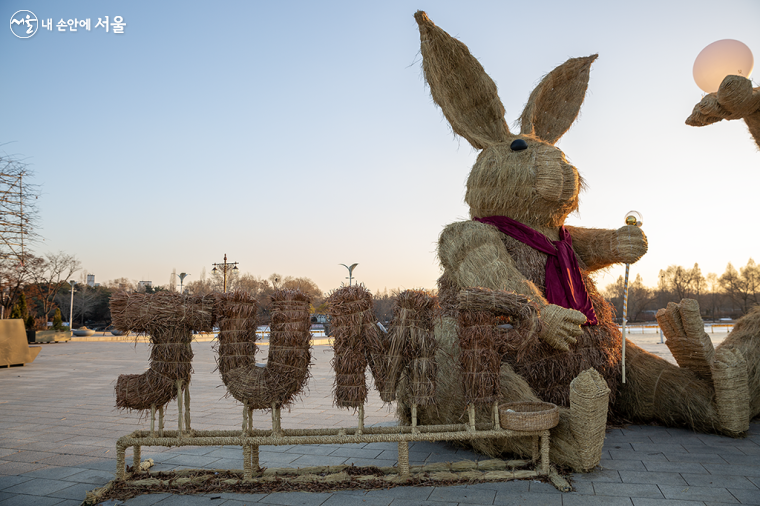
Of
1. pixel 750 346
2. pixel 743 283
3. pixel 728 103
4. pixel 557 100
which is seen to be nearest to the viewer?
pixel 728 103

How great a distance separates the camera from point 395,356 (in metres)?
2.96

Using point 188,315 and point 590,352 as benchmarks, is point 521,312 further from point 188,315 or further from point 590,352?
point 188,315

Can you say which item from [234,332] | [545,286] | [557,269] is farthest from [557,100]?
[234,332]

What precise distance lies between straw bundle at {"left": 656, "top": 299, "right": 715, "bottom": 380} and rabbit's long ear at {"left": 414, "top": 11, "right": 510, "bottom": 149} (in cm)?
214

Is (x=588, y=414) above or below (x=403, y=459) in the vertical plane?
above

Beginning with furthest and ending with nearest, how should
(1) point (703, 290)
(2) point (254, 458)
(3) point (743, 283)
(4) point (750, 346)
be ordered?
(1) point (703, 290) → (3) point (743, 283) → (4) point (750, 346) → (2) point (254, 458)

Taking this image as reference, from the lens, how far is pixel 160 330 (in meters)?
3.04

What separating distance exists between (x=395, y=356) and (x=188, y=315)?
1.36 meters

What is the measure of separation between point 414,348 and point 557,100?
322 centimetres

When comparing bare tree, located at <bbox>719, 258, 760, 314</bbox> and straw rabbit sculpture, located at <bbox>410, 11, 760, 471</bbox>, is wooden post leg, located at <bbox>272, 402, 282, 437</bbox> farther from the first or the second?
bare tree, located at <bbox>719, 258, 760, 314</bbox>

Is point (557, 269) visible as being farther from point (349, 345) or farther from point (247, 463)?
point (247, 463)

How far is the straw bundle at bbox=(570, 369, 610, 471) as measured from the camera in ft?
9.52

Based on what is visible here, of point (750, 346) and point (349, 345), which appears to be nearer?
point (349, 345)

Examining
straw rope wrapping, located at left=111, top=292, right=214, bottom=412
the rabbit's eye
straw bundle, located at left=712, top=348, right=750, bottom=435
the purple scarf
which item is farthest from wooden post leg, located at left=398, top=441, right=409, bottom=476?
straw bundle, located at left=712, top=348, right=750, bottom=435
